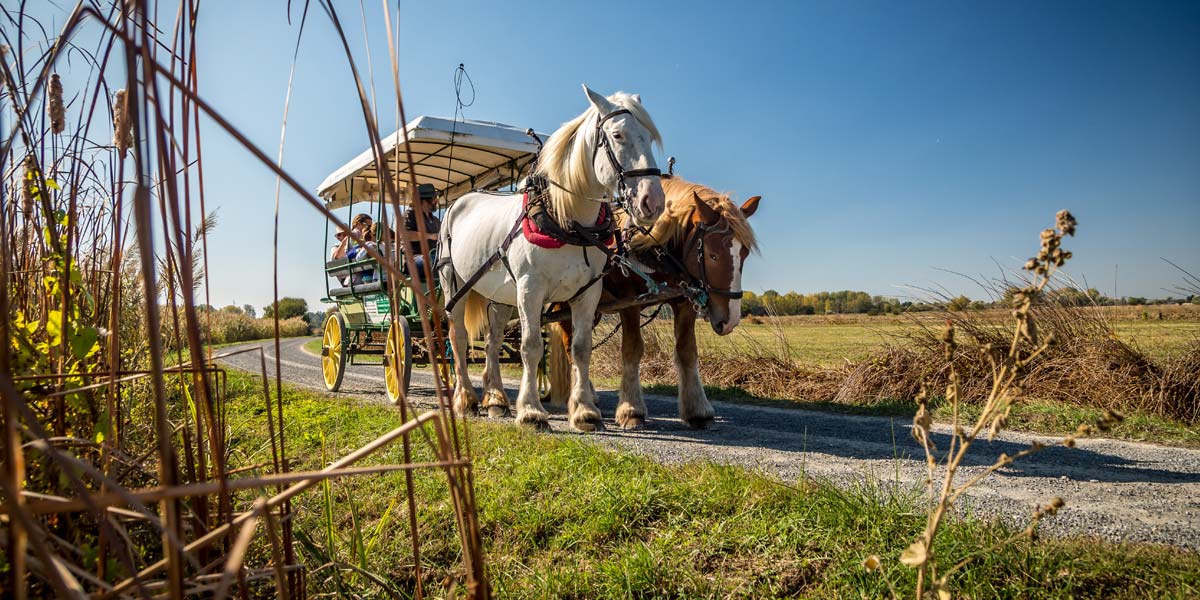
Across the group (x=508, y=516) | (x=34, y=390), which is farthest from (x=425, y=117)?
Answer: (x=34, y=390)

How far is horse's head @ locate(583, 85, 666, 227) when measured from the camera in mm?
3541

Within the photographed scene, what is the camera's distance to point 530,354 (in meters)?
4.36

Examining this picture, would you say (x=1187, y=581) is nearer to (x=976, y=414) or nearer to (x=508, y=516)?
(x=508, y=516)

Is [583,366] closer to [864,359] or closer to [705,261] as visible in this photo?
[705,261]

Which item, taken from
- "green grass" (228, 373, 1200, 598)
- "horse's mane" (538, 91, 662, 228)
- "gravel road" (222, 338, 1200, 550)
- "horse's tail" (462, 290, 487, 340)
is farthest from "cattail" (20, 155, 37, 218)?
"horse's tail" (462, 290, 487, 340)

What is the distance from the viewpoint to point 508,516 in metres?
2.21

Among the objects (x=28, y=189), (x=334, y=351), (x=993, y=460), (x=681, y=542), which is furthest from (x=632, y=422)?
(x=334, y=351)

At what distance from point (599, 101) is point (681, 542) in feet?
9.03

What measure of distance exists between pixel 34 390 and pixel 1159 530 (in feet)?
10.3

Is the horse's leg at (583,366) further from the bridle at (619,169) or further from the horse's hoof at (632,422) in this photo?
the bridle at (619,169)

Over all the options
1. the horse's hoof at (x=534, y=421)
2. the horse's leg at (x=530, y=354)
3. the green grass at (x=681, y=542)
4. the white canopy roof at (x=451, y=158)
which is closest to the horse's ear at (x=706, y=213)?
the horse's leg at (x=530, y=354)

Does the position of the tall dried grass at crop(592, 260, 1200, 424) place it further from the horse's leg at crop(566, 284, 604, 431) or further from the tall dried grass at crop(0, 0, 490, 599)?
the tall dried grass at crop(0, 0, 490, 599)

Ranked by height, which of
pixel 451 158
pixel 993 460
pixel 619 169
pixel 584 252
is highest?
pixel 451 158

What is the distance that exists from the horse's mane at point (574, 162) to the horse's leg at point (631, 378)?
3.31 feet
